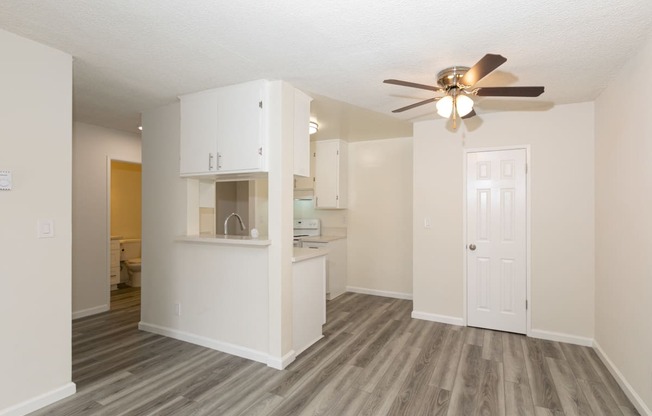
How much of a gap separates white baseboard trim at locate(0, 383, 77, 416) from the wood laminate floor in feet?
0.24

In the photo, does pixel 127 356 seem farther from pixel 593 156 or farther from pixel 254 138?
pixel 593 156

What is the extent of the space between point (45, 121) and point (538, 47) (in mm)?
3391

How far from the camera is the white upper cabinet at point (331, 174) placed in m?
5.11

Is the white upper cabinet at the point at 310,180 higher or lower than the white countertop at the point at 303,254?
higher

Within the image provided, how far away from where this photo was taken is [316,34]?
1996 millimetres

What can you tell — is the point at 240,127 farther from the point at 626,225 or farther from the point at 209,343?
the point at 626,225

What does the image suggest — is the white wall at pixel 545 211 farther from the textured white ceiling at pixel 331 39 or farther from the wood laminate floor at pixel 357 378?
the textured white ceiling at pixel 331 39

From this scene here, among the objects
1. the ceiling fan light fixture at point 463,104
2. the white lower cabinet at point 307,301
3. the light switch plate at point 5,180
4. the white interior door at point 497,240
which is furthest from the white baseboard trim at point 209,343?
the ceiling fan light fixture at point 463,104

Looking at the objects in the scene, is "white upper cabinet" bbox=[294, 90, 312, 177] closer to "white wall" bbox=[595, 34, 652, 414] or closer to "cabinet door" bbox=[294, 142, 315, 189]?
"cabinet door" bbox=[294, 142, 315, 189]

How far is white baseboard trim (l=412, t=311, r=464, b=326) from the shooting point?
12.4ft

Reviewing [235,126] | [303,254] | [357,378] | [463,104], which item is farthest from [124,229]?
[463,104]

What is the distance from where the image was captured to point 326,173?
5.18m

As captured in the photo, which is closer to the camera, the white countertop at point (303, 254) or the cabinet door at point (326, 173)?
the white countertop at point (303, 254)

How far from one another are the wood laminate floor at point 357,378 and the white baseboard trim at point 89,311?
0.69 meters
